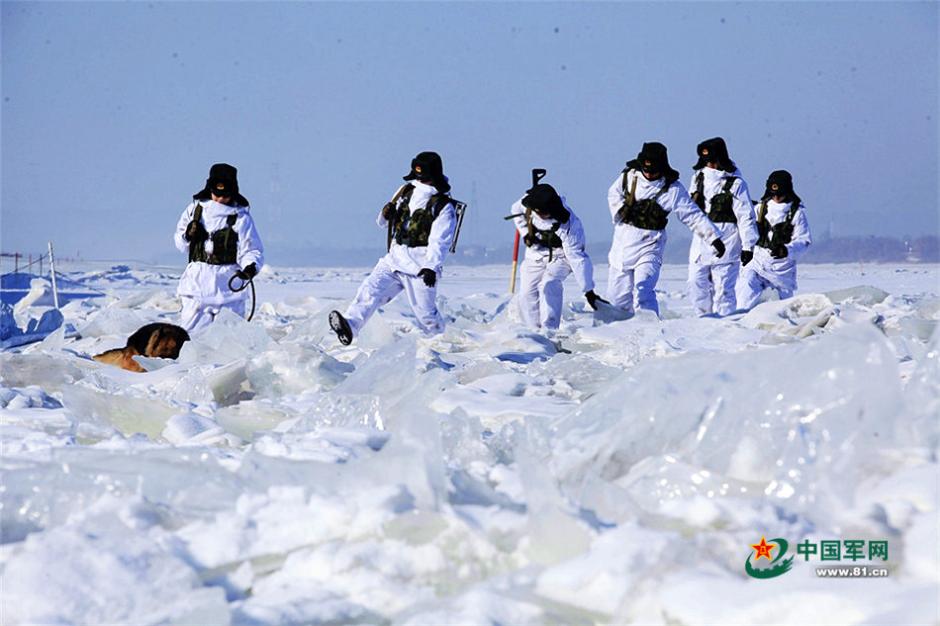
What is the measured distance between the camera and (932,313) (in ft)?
→ 27.7

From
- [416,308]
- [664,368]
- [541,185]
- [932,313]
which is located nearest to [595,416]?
[664,368]

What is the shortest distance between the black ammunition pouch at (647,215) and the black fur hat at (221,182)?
3490mm

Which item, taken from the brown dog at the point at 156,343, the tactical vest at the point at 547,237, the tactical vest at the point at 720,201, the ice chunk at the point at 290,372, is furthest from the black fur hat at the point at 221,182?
the tactical vest at the point at 720,201

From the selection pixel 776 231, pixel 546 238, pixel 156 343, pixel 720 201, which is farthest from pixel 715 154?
pixel 156 343

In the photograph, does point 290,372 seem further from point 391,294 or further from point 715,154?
point 715,154

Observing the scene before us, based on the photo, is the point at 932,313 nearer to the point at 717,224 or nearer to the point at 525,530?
the point at 717,224

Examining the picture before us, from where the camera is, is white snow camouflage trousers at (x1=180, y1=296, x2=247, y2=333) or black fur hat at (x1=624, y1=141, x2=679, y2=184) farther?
black fur hat at (x1=624, y1=141, x2=679, y2=184)

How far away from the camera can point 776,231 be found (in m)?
12.0

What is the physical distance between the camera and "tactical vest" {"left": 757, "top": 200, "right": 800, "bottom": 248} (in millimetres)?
11969

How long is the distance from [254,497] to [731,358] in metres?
1.40

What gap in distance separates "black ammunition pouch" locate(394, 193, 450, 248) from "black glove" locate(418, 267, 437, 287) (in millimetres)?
251

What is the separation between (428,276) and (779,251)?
5108 mm

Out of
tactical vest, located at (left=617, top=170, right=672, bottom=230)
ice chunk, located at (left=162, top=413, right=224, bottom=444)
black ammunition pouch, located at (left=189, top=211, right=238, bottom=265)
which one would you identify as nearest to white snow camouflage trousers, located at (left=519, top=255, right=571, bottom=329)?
tactical vest, located at (left=617, top=170, right=672, bottom=230)

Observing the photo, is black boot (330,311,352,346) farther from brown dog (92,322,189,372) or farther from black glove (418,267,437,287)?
brown dog (92,322,189,372)
